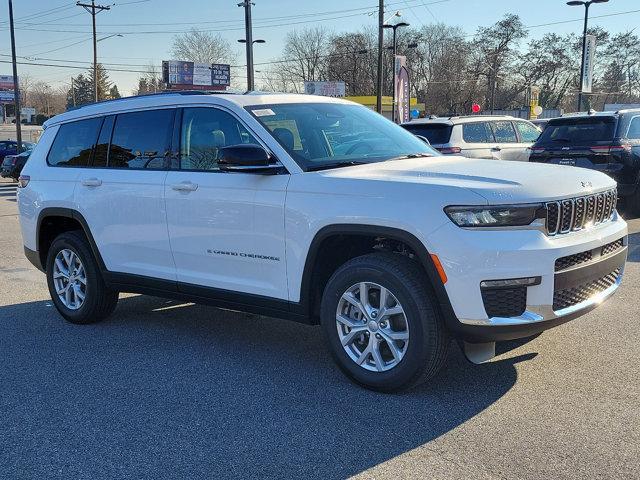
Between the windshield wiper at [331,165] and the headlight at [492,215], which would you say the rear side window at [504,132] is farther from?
the headlight at [492,215]

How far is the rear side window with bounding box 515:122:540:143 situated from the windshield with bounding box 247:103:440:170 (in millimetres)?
8702

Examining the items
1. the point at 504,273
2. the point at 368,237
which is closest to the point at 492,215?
the point at 504,273

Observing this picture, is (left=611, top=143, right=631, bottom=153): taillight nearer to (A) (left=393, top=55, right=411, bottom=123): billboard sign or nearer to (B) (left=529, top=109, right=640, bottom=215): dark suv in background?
(B) (left=529, top=109, right=640, bottom=215): dark suv in background

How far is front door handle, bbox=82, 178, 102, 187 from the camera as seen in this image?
5.47 m

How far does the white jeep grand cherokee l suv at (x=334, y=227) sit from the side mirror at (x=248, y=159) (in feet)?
0.04

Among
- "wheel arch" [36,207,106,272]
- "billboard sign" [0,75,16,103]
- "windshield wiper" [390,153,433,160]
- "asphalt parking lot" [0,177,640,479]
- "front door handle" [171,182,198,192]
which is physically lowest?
"asphalt parking lot" [0,177,640,479]

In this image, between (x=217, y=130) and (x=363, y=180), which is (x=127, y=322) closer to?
(x=217, y=130)

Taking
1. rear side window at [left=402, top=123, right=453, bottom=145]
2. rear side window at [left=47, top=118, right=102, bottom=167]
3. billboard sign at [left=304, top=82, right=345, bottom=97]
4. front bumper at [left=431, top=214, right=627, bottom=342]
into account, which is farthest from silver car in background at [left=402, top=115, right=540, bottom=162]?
billboard sign at [left=304, top=82, right=345, bottom=97]

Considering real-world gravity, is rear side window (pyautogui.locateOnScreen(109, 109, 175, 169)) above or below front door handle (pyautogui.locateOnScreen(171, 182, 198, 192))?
above

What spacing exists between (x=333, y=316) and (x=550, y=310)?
131 centimetres

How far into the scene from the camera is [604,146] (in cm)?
1011

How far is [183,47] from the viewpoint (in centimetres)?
8494

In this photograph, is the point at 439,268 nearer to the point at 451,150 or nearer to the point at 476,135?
the point at 451,150

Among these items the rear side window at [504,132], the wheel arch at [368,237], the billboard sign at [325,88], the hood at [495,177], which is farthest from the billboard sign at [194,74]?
the wheel arch at [368,237]
